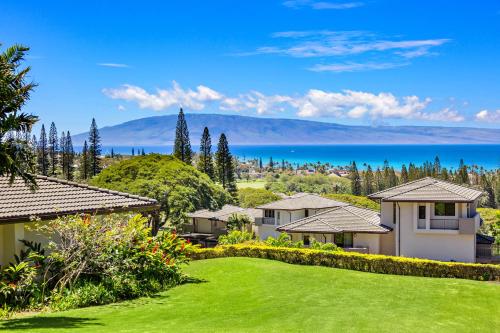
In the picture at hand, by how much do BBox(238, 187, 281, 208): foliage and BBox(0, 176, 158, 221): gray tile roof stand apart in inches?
2157

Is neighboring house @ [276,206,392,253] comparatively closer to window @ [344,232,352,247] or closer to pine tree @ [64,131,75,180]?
window @ [344,232,352,247]

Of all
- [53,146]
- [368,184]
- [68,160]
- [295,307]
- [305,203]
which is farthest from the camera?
[368,184]

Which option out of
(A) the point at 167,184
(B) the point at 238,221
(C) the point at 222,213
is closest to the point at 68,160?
(A) the point at 167,184

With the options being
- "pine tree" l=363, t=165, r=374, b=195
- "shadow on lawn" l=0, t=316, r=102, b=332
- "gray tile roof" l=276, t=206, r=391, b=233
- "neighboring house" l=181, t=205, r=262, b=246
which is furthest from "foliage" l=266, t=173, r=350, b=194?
"shadow on lawn" l=0, t=316, r=102, b=332

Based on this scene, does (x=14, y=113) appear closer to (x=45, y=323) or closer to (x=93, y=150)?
(x=45, y=323)

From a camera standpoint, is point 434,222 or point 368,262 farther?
point 434,222

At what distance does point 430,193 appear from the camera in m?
26.6

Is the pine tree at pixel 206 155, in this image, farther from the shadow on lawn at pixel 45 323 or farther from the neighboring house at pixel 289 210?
the shadow on lawn at pixel 45 323

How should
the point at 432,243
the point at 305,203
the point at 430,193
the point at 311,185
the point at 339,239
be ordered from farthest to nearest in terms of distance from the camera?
1. the point at 311,185
2. the point at 305,203
3. the point at 339,239
4. the point at 432,243
5. the point at 430,193

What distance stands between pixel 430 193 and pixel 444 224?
5.39 feet

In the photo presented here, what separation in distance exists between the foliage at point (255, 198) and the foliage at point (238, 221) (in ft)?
82.8

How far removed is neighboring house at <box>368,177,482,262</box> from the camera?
26172 millimetres

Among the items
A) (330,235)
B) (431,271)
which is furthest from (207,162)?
(431,271)

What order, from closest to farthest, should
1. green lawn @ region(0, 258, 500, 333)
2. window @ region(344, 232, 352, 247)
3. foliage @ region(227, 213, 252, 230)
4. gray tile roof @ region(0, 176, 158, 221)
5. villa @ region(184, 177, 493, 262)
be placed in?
green lawn @ region(0, 258, 500, 333)
gray tile roof @ region(0, 176, 158, 221)
villa @ region(184, 177, 493, 262)
window @ region(344, 232, 352, 247)
foliage @ region(227, 213, 252, 230)
